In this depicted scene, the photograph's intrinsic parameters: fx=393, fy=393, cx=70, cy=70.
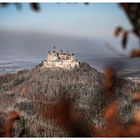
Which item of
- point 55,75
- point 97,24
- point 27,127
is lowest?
point 27,127

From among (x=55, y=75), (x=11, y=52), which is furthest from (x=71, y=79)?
(x=11, y=52)

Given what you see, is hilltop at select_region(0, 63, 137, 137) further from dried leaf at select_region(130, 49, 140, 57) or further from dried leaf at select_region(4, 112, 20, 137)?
dried leaf at select_region(130, 49, 140, 57)

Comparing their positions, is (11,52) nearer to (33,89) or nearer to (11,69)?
(11,69)

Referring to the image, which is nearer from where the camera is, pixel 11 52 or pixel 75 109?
pixel 11 52

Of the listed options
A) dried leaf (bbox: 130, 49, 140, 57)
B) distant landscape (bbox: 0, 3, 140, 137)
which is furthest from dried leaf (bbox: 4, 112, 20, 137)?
dried leaf (bbox: 130, 49, 140, 57)

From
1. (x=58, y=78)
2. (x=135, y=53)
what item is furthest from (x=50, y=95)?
(x=135, y=53)

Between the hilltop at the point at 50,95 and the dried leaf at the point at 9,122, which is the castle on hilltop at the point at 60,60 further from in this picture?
the dried leaf at the point at 9,122
